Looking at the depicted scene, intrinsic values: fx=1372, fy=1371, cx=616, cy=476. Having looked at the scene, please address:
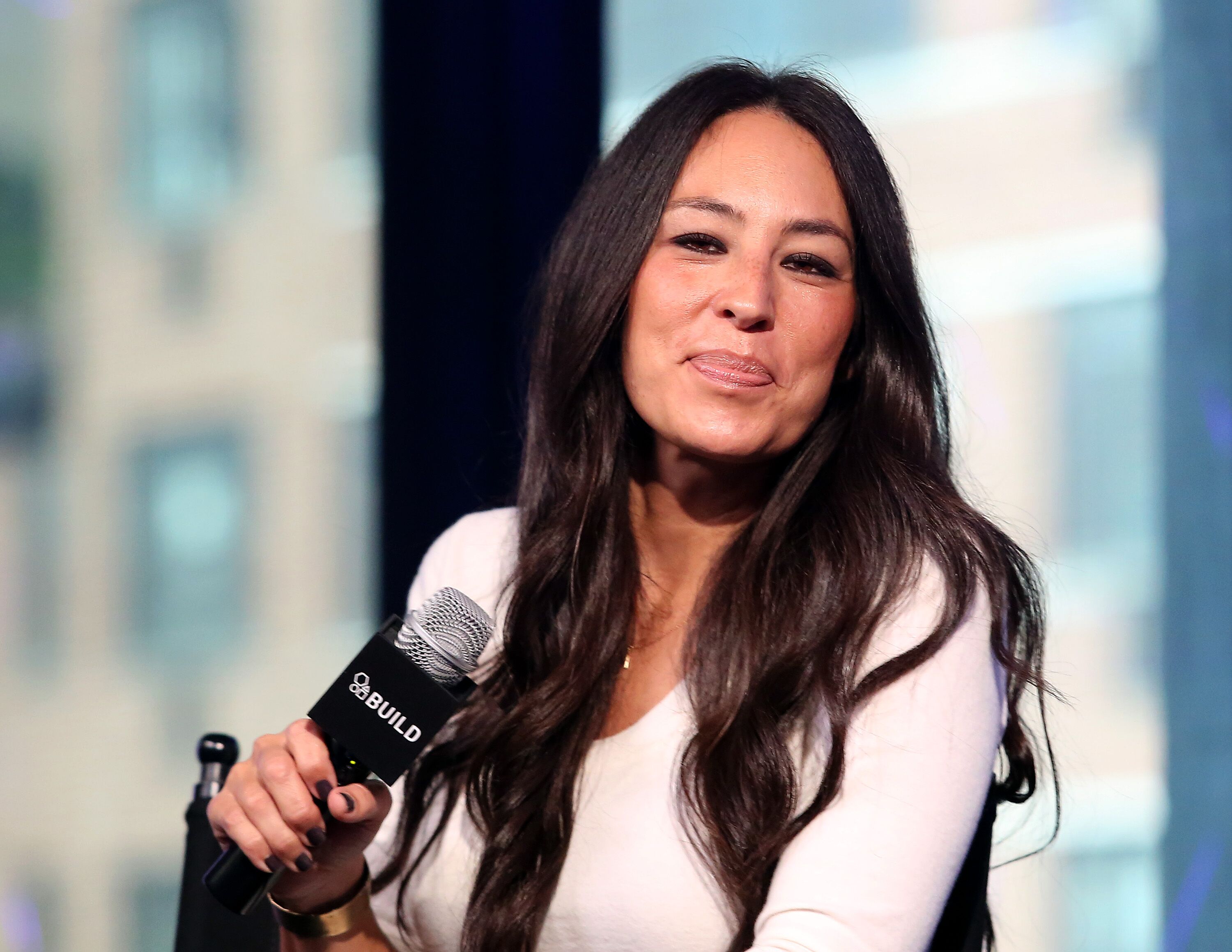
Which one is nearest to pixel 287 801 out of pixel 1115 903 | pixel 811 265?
A: pixel 811 265

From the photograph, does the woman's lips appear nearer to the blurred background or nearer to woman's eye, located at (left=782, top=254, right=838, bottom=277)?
woman's eye, located at (left=782, top=254, right=838, bottom=277)

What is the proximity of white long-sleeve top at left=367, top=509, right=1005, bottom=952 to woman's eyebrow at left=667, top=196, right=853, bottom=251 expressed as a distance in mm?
385

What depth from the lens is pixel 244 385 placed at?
7.63ft

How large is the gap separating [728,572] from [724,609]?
0.06 m

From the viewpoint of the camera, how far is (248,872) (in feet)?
3.59

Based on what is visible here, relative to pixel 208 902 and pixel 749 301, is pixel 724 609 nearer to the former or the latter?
pixel 749 301

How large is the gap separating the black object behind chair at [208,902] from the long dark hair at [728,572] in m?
0.14

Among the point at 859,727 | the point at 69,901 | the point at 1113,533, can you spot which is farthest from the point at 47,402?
the point at 1113,533

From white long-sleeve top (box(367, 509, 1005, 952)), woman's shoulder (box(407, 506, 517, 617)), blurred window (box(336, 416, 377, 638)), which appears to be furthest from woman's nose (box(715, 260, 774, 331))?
blurred window (box(336, 416, 377, 638))

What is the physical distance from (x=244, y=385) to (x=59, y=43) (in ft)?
2.06

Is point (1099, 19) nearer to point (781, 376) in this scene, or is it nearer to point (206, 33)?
point (781, 376)

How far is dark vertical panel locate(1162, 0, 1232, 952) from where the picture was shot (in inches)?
77.1

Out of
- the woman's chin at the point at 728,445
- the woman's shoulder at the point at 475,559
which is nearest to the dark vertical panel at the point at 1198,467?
the woman's chin at the point at 728,445

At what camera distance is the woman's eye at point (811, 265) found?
1467 mm
